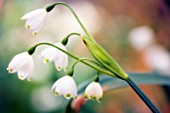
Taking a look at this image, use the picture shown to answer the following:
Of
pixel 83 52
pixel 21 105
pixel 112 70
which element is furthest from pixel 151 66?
pixel 112 70

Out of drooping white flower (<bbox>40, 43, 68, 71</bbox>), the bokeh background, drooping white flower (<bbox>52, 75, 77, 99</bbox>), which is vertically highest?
drooping white flower (<bbox>40, 43, 68, 71</bbox>)

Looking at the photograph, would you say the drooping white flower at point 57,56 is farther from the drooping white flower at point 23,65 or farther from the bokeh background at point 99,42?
the bokeh background at point 99,42

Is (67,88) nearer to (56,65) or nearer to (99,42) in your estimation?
(56,65)

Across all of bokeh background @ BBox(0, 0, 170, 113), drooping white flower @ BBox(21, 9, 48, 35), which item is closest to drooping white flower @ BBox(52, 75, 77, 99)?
drooping white flower @ BBox(21, 9, 48, 35)

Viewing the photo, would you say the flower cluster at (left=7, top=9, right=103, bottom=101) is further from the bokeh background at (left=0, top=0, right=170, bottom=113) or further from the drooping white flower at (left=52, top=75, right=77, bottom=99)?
the bokeh background at (left=0, top=0, right=170, bottom=113)

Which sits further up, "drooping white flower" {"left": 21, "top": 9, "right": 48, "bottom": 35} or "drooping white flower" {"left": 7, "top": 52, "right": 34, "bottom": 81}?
"drooping white flower" {"left": 21, "top": 9, "right": 48, "bottom": 35}

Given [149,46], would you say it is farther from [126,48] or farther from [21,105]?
[21,105]

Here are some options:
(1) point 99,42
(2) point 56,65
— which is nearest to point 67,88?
(2) point 56,65

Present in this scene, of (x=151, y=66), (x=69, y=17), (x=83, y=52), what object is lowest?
(x=151, y=66)
